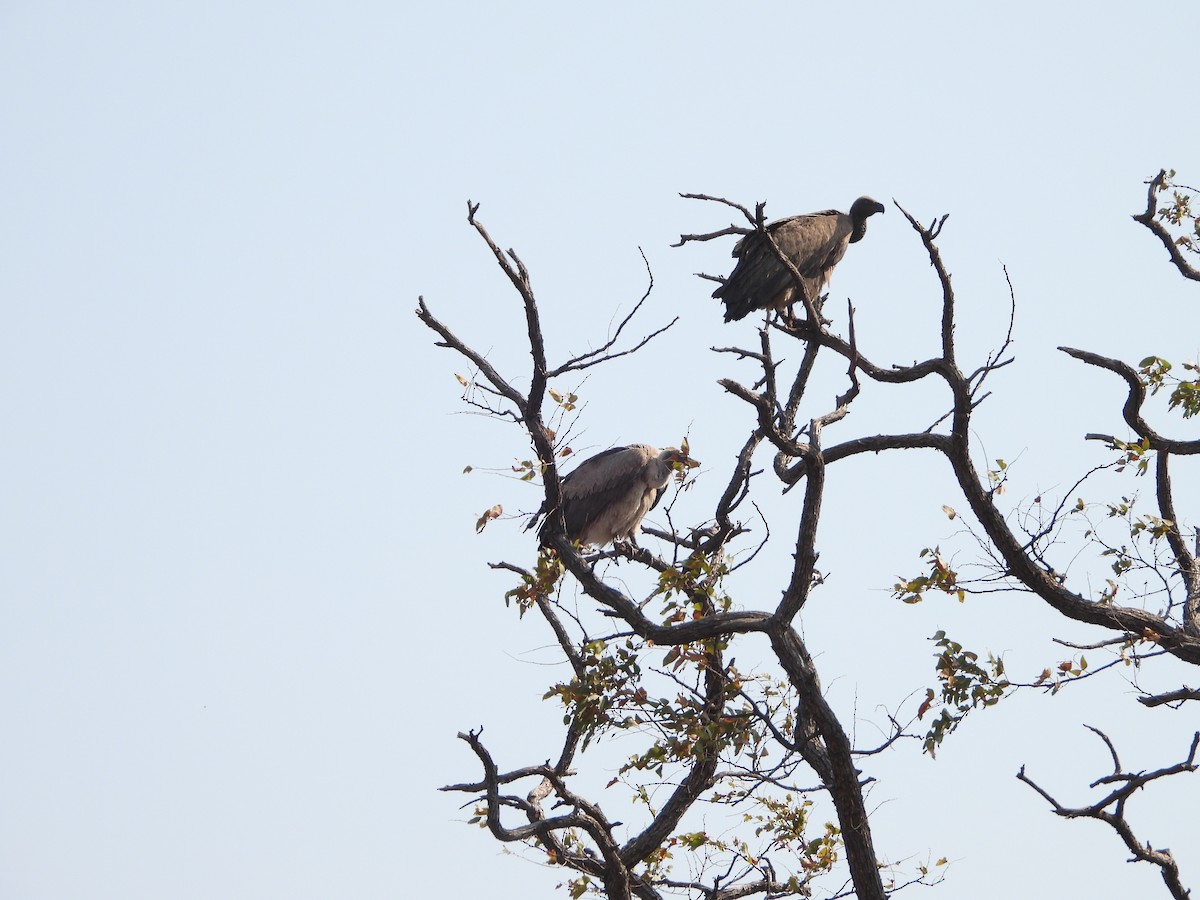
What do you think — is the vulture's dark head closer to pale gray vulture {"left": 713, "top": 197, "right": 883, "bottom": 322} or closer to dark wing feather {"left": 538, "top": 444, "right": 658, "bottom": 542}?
pale gray vulture {"left": 713, "top": 197, "right": 883, "bottom": 322}

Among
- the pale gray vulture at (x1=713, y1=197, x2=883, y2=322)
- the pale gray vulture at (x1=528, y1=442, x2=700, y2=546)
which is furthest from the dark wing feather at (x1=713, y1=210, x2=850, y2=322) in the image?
the pale gray vulture at (x1=528, y1=442, x2=700, y2=546)

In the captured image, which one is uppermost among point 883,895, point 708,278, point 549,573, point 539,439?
point 708,278

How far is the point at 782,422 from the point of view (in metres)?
7.21

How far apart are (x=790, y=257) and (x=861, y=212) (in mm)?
1261

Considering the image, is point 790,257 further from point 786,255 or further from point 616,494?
point 616,494

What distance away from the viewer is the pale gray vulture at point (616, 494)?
32.4 feet

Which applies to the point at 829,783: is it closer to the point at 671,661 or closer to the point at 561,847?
the point at 671,661

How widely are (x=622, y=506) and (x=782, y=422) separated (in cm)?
283

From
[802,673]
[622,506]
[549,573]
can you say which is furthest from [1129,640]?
[622,506]

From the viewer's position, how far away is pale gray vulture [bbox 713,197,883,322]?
29.9 ft

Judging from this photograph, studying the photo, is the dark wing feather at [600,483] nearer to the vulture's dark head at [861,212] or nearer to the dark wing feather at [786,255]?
the dark wing feather at [786,255]

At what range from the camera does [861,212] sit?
416 inches

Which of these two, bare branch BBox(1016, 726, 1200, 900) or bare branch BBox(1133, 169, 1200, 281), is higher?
bare branch BBox(1133, 169, 1200, 281)

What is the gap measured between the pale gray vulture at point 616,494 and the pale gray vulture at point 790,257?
51.1 inches
